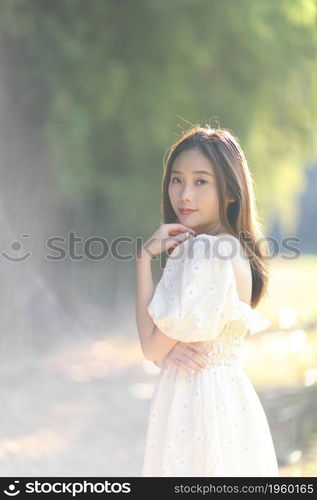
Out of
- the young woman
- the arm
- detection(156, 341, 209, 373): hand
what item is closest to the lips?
the young woman

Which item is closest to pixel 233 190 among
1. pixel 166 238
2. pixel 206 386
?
pixel 166 238

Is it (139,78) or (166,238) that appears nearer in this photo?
(166,238)

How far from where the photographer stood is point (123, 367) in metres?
5.22

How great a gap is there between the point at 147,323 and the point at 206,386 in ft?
0.50

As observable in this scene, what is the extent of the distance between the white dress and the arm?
0.10ft

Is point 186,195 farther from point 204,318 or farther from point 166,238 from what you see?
point 204,318

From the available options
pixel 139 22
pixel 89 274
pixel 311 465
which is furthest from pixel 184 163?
pixel 89 274

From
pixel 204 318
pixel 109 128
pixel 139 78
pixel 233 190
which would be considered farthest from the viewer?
pixel 109 128

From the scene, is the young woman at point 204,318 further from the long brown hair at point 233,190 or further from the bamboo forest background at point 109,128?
the bamboo forest background at point 109,128

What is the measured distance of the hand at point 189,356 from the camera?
4.54 feet

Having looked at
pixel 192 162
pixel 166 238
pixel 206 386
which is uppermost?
pixel 192 162

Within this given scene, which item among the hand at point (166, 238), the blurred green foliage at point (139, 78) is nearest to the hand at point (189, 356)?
the hand at point (166, 238)

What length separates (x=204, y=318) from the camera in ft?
4.40

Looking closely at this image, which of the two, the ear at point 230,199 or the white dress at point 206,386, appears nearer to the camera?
the white dress at point 206,386
